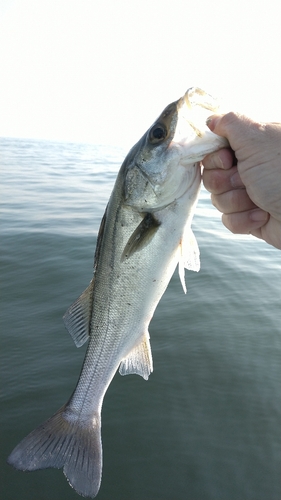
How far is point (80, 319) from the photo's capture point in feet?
9.07

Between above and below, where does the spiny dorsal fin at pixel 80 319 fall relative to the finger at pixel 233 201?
below

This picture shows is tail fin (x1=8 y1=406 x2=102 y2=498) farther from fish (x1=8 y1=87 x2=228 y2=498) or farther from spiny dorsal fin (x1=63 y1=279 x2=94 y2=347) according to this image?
spiny dorsal fin (x1=63 y1=279 x2=94 y2=347)

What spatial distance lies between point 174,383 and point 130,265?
231 centimetres

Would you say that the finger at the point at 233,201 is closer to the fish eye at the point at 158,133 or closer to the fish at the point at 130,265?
the fish at the point at 130,265

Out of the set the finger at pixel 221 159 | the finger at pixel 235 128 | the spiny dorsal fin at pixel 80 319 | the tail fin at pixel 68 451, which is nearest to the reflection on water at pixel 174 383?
the tail fin at pixel 68 451

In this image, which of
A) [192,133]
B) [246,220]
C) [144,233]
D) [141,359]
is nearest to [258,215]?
[246,220]

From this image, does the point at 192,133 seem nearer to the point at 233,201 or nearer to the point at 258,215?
the point at 233,201

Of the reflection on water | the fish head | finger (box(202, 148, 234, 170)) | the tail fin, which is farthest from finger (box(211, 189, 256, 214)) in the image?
the reflection on water

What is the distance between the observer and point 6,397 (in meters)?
3.96

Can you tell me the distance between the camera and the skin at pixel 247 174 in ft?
7.66

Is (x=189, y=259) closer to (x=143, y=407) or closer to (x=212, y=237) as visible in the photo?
(x=143, y=407)

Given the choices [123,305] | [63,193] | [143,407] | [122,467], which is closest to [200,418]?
[143,407]

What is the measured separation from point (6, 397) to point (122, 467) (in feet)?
4.95

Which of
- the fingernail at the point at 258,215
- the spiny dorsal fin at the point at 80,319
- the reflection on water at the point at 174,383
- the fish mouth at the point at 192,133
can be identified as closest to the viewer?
the fish mouth at the point at 192,133
